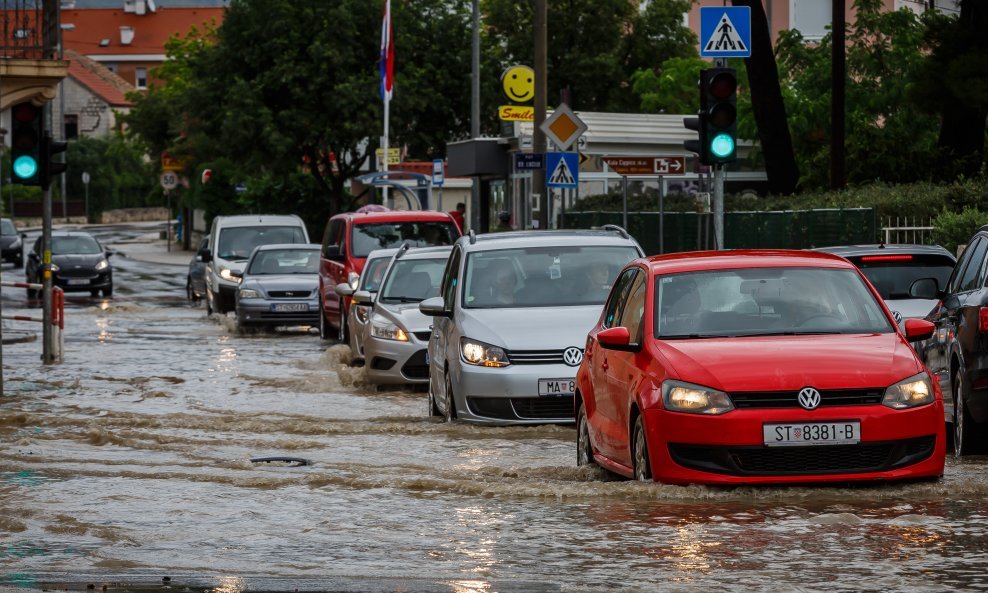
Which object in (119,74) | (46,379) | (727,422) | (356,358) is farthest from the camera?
(119,74)

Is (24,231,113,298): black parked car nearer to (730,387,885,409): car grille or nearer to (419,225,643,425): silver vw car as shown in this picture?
(419,225,643,425): silver vw car

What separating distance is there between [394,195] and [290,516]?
5473 centimetres

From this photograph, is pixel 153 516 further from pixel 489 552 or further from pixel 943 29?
pixel 943 29

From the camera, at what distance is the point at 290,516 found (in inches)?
406

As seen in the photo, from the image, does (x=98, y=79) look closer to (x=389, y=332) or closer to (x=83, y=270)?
(x=83, y=270)

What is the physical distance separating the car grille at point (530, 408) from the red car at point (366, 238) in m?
14.5

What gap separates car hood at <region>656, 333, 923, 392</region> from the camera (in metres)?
10.1

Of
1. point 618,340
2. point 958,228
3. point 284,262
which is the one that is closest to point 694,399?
point 618,340

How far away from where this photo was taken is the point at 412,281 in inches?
859

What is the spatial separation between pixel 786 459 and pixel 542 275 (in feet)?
21.1

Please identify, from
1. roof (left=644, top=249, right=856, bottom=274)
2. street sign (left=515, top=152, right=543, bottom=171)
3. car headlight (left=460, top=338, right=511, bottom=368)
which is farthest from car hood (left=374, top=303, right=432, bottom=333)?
street sign (left=515, top=152, right=543, bottom=171)

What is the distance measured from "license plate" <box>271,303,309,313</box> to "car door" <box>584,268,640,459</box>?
2021 cm

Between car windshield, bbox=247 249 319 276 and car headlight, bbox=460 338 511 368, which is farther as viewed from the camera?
Answer: car windshield, bbox=247 249 319 276

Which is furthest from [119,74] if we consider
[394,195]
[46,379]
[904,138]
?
[46,379]
